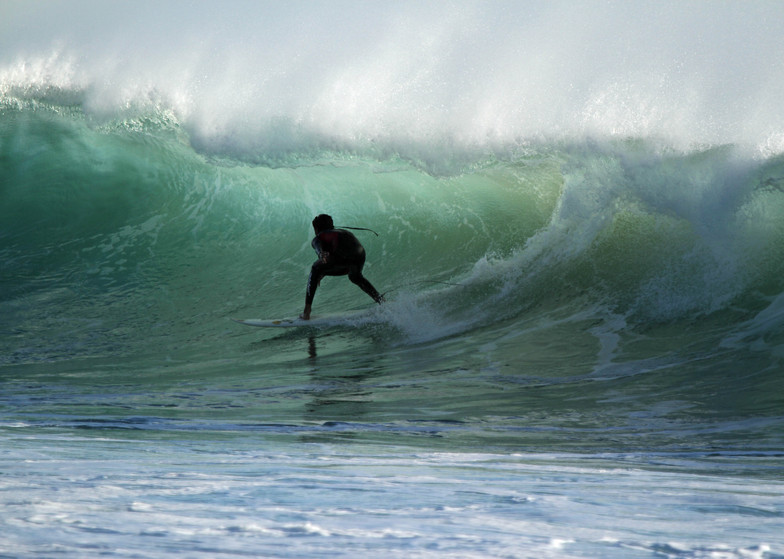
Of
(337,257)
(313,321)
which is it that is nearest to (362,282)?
(337,257)

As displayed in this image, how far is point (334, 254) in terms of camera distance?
22.3 ft

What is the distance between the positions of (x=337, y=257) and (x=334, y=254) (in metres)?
0.04

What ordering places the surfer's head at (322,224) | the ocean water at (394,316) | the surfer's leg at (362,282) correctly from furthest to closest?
the surfer's leg at (362,282)
the surfer's head at (322,224)
the ocean water at (394,316)

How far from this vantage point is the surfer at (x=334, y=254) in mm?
6754

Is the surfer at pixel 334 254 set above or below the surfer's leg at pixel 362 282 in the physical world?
above

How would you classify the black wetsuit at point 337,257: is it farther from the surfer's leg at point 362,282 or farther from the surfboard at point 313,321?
the surfboard at point 313,321

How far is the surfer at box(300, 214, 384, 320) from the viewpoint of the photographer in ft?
22.2

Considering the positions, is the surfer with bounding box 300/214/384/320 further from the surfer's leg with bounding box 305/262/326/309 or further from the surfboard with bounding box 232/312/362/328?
the surfboard with bounding box 232/312/362/328

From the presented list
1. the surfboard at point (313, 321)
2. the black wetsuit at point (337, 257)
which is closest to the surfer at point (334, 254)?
the black wetsuit at point (337, 257)

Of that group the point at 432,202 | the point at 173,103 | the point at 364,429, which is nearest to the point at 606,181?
the point at 432,202

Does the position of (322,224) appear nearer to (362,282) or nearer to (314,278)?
(314,278)

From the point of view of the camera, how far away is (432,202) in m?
9.70

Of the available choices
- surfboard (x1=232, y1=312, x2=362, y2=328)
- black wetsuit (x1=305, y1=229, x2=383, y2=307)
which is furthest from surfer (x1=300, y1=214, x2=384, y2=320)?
surfboard (x1=232, y1=312, x2=362, y2=328)

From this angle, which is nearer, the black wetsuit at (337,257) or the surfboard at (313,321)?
the black wetsuit at (337,257)
